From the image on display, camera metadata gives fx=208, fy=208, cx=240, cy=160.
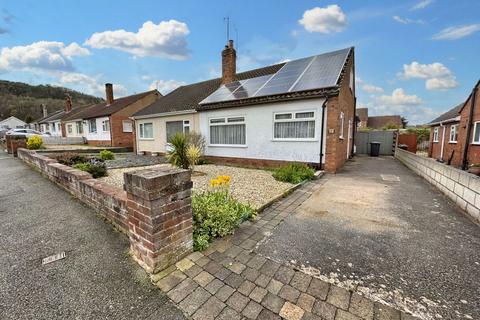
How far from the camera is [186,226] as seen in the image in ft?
8.04

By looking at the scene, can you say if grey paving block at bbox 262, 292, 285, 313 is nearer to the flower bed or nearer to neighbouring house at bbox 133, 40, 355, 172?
the flower bed

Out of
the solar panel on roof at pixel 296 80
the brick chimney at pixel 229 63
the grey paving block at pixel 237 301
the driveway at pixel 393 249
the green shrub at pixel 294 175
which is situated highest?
the brick chimney at pixel 229 63

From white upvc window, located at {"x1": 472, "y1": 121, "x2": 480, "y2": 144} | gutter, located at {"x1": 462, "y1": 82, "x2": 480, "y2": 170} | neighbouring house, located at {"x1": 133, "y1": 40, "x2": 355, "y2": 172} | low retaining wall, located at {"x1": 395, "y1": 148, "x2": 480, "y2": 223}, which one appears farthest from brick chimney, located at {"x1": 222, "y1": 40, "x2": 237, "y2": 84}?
white upvc window, located at {"x1": 472, "y1": 121, "x2": 480, "y2": 144}

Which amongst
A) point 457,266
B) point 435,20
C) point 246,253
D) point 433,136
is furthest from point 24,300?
point 433,136

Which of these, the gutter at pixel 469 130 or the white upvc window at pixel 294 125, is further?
the gutter at pixel 469 130

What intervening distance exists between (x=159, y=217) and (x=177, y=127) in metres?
11.7

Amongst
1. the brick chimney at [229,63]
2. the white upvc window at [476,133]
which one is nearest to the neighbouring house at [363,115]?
the white upvc window at [476,133]

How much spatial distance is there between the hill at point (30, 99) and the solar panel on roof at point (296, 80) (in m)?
55.1

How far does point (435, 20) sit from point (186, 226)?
11.3 m

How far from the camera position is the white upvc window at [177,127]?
12.5 meters

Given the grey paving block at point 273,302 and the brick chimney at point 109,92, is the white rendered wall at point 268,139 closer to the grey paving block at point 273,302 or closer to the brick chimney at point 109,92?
the grey paving block at point 273,302

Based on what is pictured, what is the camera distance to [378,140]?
650 inches

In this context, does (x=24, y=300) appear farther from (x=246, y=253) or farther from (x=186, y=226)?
(x=246, y=253)

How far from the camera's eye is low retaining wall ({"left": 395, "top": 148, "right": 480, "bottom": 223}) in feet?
12.2
